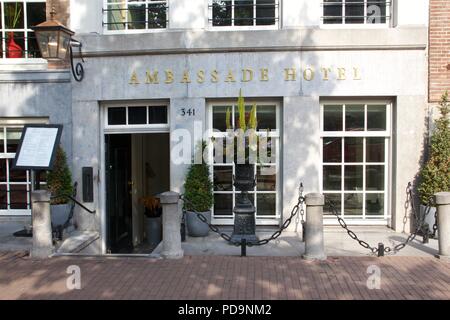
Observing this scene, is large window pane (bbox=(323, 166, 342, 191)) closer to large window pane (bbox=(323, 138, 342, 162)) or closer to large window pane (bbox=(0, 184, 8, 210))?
large window pane (bbox=(323, 138, 342, 162))

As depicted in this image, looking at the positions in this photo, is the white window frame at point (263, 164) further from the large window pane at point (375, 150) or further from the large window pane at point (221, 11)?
the large window pane at point (375, 150)

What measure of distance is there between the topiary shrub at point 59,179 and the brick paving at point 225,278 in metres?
1.61

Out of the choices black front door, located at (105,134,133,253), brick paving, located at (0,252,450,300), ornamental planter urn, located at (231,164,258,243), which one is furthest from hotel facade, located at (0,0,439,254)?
brick paving, located at (0,252,450,300)

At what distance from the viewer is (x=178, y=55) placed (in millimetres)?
9234

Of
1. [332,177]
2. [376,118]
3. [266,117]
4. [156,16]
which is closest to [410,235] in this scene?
[332,177]

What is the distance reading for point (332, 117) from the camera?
932cm

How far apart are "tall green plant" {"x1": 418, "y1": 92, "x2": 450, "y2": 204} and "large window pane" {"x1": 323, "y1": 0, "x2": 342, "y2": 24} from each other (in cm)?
262

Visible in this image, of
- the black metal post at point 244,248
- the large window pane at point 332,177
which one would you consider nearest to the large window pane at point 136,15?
the large window pane at point 332,177

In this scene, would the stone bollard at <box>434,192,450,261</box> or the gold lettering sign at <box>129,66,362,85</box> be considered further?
the gold lettering sign at <box>129,66,362,85</box>

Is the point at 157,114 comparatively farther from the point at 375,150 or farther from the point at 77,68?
the point at 375,150

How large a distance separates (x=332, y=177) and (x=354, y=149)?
724 millimetres

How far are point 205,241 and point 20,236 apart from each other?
11.4ft

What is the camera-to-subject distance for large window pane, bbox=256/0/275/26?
9367mm
